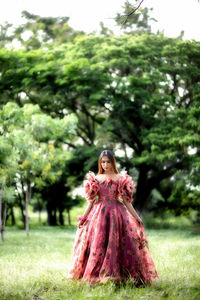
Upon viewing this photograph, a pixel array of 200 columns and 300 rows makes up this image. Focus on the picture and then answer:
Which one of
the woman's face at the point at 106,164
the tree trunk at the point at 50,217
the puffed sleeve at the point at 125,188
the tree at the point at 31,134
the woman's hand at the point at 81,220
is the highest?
the tree at the point at 31,134

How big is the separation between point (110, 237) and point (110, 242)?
7cm

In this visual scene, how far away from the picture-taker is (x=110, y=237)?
5.69m

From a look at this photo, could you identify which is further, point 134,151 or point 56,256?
point 134,151

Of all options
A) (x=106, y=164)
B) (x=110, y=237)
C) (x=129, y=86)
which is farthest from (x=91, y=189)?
(x=129, y=86)

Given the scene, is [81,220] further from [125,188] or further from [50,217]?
[50,217]

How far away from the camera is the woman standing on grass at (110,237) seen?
562 centimetres

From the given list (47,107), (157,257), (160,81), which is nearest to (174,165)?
(160,81)

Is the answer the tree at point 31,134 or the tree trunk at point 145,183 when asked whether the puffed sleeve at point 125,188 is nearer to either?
the tree at point 31,134

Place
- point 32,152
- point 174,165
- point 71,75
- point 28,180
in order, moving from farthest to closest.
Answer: point 174,165 < point 71,75 < point 28,180 < point 32,152

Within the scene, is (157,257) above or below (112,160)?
below

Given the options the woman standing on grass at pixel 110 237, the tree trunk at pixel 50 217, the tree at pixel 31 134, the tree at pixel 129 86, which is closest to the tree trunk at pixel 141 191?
the tree at pixel 129 86

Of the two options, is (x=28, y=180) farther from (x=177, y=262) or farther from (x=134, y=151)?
(x=177, y=262)

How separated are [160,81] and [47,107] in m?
6.18

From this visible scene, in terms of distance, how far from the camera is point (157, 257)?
8.72 meters
